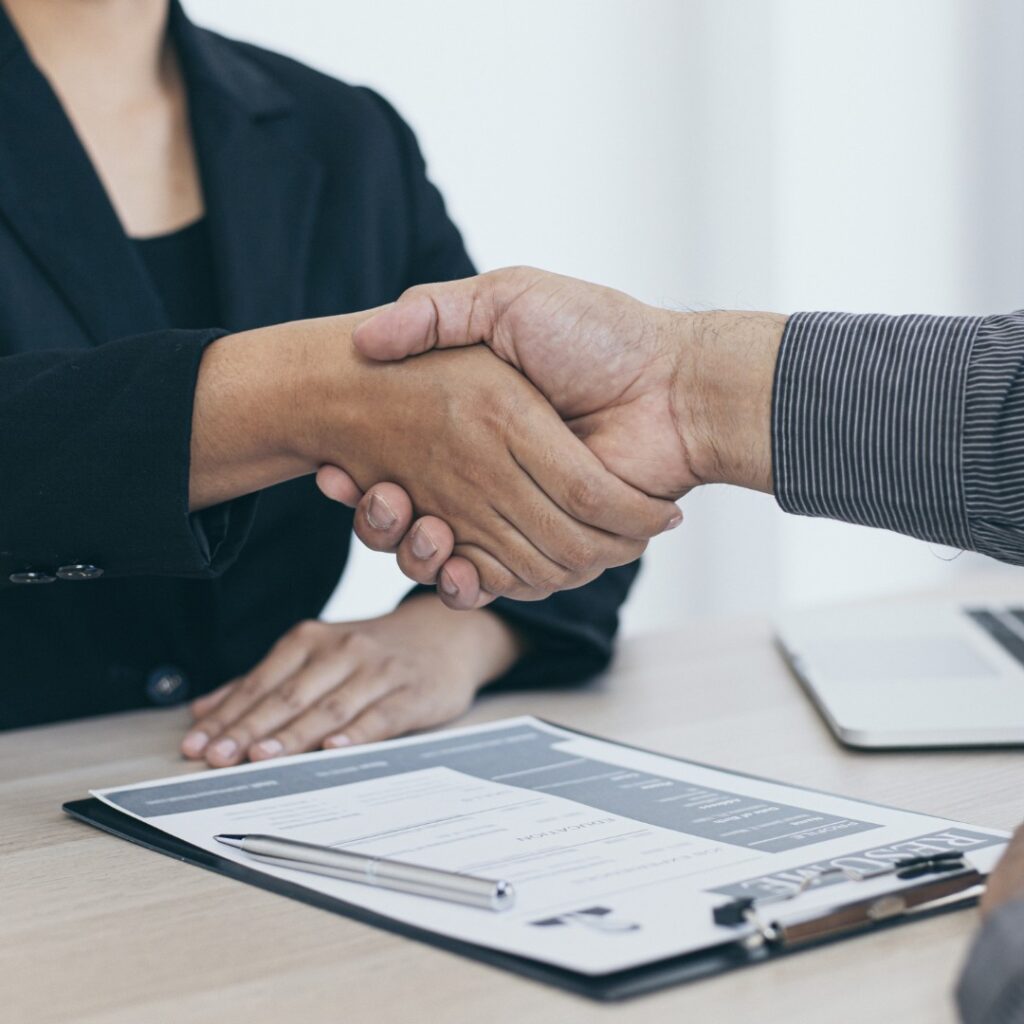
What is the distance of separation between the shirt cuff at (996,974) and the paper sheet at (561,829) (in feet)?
0.36

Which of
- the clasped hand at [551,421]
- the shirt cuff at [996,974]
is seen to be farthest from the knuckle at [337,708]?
the shirt cuff at [996,974]

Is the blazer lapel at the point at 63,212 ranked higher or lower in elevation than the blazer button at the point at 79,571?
higher

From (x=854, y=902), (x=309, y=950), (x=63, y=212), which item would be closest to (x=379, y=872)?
(x=309, y=950)

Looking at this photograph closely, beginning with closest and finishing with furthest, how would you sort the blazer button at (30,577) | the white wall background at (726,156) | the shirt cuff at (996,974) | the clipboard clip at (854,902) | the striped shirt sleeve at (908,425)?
1. the shirt cuff at (996,974)
2. the clipboard clip at (854,902)
3. the striped shirt sleeve at (908,425)
4. the blazer button at (30,577)
5. the white wall background at (726,156)

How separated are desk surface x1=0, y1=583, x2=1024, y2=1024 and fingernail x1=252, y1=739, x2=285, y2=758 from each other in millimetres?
59

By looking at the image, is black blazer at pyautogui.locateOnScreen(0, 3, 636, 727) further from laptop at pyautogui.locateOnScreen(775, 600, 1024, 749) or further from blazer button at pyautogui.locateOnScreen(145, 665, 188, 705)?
laptop at pyautogui.locateOnScreen(775, 600, 1024, 749)

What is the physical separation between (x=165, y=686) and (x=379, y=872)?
577 mm

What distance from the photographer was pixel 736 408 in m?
0.95

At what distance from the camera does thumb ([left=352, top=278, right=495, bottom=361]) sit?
0.94 meters

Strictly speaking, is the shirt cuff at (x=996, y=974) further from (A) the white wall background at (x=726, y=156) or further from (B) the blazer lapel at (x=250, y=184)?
(A) the white wall background at (x=726, y=156)

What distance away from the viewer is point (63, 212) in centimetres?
120

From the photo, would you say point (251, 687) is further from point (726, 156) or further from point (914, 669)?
point (726, 156)

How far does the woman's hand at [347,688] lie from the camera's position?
3.09 ft

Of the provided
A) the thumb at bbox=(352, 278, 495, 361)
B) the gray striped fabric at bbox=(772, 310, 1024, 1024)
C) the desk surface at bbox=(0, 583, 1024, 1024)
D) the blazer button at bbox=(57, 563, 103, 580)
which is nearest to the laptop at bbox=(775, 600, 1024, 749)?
the desk surface at bbox=(0, 583, 1024, 1024)
